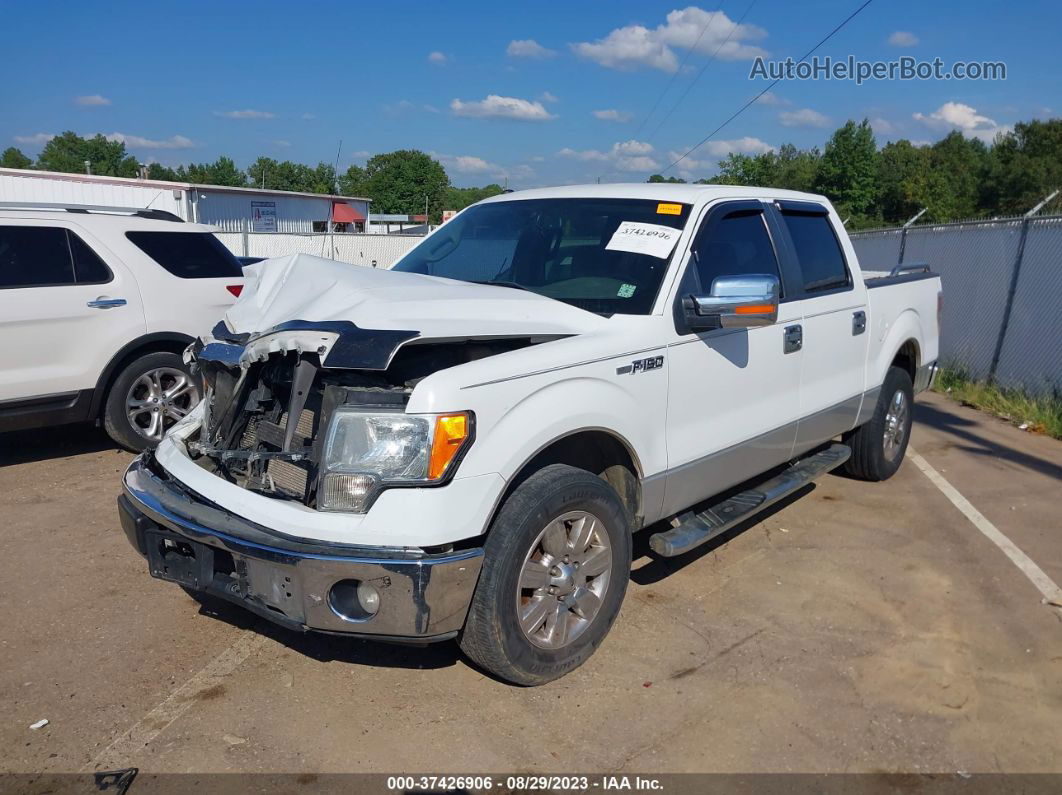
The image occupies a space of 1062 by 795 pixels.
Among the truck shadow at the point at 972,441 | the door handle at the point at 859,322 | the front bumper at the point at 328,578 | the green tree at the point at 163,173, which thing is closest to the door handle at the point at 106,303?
the front bumper at the point at 328,578

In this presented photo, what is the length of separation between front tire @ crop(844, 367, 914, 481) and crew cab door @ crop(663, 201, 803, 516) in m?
1.47

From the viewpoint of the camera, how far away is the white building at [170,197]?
35125mm

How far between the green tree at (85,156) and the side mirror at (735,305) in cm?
11501

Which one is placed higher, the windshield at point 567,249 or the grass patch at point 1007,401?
the windshield at point 567,249

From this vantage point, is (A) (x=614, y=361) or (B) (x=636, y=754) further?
(A) (x=614, y=361)

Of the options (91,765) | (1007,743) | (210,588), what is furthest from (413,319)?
(1007,743)

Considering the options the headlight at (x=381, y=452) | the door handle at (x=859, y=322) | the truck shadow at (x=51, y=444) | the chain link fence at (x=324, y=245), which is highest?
the door handle at (x=859, y=322)

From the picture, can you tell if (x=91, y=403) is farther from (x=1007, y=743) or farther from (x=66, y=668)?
(x=1007, y=743)

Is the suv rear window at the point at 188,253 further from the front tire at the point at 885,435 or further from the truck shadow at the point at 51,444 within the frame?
the front tire at the point at 885,435

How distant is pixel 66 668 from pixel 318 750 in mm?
1335

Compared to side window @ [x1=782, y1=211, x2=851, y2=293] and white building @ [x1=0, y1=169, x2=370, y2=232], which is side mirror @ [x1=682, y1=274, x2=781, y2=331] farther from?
white building @ [x1=0, y1=169, x2=370, y2=232]

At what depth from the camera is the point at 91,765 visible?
10.1 ft

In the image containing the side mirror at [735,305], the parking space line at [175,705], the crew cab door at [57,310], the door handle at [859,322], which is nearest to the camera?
the parking space line at [175,705]

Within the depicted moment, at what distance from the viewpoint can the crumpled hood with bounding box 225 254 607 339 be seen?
3432 mm
